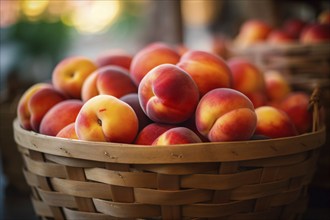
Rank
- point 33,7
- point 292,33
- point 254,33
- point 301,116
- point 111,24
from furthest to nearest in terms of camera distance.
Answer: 1. point 111,24
2. point 33,7
3. point 254,33
4. point 292,33
5. point 301,116

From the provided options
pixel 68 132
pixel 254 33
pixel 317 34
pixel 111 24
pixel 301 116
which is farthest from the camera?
pixel 111 24

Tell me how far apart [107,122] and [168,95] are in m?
0.09

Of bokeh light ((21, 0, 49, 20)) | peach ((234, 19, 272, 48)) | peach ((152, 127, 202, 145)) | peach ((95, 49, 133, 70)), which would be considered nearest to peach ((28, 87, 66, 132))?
peach ((95, 49, 133, 70))

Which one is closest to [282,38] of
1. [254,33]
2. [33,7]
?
[254,33]

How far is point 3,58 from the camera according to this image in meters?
3.10

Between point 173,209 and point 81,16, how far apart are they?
2685 millimetres

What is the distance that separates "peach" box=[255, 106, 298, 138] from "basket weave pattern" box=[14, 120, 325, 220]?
0.16 ft

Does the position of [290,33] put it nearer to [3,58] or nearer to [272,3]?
[272,3]

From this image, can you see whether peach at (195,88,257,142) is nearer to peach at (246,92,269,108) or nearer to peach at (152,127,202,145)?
peach at (152,127,202,145)

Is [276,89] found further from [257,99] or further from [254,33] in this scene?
[254,33]

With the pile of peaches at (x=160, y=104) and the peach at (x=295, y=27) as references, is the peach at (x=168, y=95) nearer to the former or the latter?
the pile of peaches at (x=160, y=104)

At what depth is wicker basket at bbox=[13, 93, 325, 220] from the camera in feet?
1.69

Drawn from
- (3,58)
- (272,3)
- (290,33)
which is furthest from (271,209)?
(3,58)

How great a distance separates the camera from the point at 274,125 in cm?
64
